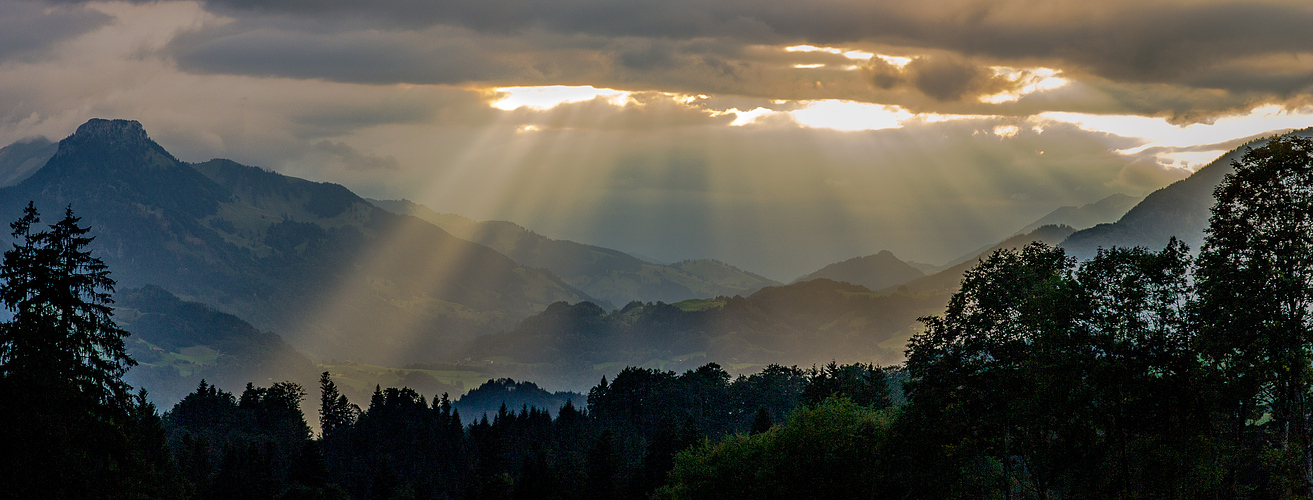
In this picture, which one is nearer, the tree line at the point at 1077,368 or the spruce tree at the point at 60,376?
the tree line at the point at 1077,368

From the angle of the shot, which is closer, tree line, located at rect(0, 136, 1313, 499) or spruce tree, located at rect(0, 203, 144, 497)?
tree line, located at rect(0, 136, 1313, 499)

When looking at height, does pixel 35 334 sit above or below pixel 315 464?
above

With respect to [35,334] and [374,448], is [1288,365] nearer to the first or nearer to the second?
[35,334]

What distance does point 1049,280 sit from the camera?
44.9 meters

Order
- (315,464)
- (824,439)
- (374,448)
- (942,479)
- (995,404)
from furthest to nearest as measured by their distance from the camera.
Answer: (374,448) → (315,464) → (824,439) → (942,479) → (995,404)

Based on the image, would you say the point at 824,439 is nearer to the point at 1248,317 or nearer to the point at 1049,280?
the point at 1049,280

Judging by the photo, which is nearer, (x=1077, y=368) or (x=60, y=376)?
(x=1077, y=368)

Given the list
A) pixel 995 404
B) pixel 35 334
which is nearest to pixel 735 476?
pixel 995 404

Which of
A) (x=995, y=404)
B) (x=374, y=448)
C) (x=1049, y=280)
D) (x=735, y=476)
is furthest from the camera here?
(x=374, y=448)

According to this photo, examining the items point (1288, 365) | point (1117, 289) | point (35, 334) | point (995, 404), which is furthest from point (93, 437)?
point (1288, 365)

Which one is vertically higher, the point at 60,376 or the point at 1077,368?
the point at 60,376

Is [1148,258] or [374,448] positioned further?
[374,448]

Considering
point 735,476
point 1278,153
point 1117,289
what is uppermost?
point 1278,153

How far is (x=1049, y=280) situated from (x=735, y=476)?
3814 centimetres
